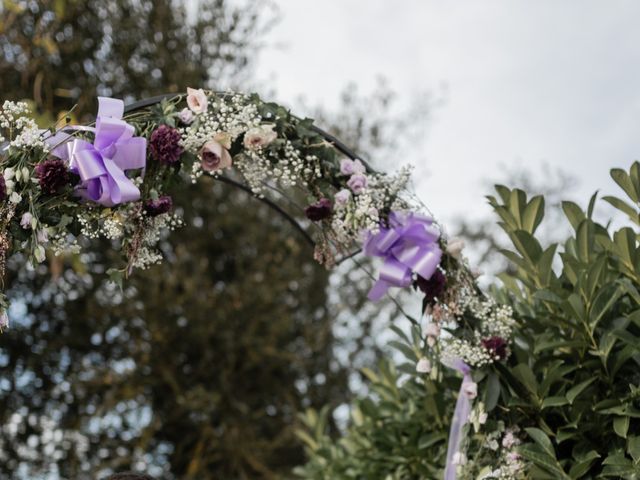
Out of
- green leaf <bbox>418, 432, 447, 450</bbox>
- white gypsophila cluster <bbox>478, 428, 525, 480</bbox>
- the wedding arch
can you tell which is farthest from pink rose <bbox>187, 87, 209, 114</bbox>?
green leaf <bbox>418, 432, 447, 450</bbox>

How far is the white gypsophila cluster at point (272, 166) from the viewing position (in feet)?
7.72

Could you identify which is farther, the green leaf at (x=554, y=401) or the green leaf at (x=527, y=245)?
the green leaf at (x=527, y=245)

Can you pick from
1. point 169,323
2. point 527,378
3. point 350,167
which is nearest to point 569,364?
point 527,378

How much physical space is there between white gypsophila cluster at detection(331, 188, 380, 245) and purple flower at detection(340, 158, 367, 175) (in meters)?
0.07

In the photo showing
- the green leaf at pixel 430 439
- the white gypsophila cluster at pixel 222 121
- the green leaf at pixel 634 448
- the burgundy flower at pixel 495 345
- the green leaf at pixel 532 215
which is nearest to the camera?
the green leaf at pixel 634 448

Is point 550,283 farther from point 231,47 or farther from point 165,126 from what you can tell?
point 231,47

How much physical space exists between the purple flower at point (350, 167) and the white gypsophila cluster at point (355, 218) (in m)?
0.07

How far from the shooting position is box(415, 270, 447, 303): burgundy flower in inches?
100

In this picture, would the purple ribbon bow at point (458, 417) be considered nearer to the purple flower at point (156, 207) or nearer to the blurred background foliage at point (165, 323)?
the purple flower at point (156, 207)

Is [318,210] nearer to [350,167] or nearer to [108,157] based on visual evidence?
[350,167]

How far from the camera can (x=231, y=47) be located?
8.20 meters

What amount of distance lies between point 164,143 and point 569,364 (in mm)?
1359

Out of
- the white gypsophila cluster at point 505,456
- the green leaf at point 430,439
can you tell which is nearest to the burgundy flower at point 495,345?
the white gypsophila cluster at point 505,456

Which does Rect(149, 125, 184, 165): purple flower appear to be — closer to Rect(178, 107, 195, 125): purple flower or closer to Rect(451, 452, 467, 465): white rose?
Rect(178, 107, 195, 125): purple flower
